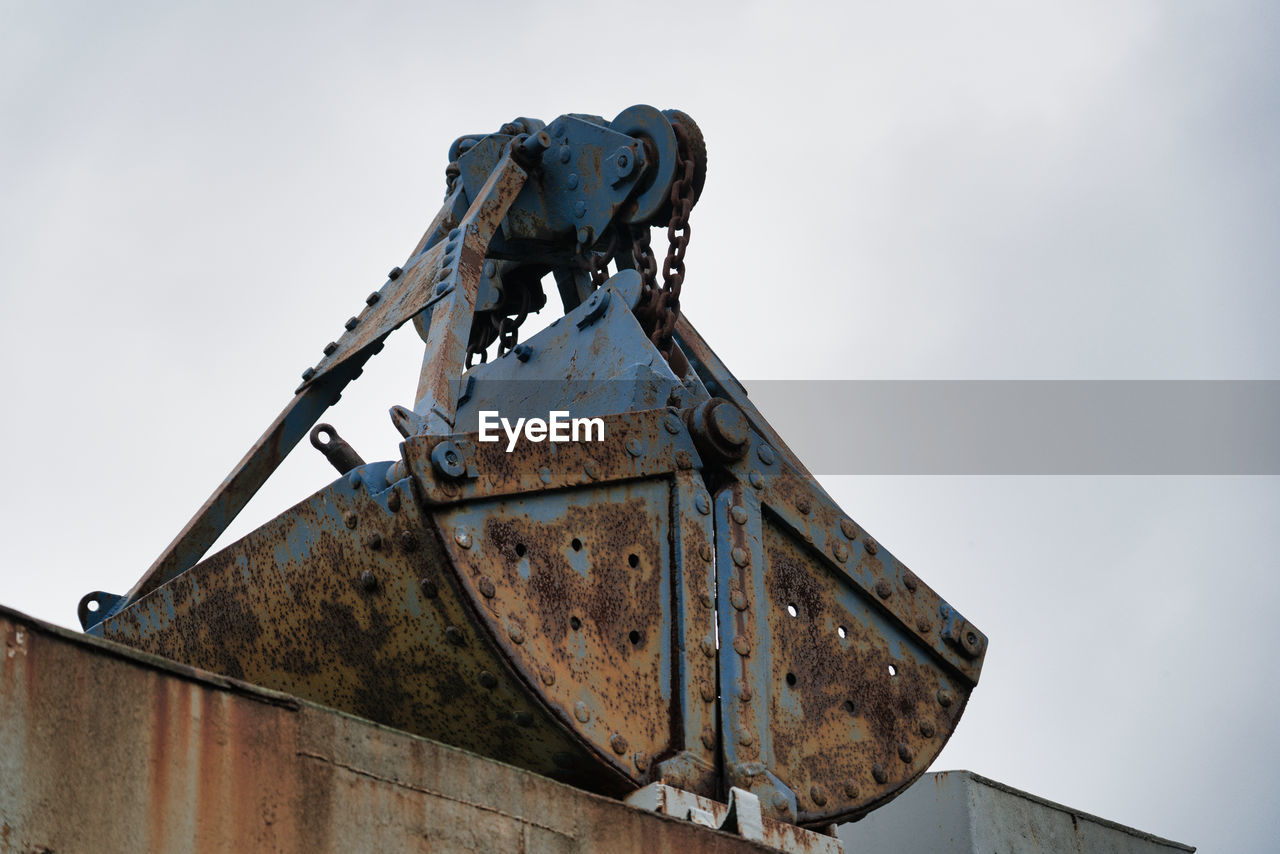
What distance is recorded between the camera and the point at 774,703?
4.85m

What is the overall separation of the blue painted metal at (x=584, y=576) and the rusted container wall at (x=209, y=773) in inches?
38.7

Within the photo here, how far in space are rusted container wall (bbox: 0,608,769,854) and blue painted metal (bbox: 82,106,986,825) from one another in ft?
3.23

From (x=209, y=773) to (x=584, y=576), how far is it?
1779mm

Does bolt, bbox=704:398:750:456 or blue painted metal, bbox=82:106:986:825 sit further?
bolt, bbox=704:398:750:456

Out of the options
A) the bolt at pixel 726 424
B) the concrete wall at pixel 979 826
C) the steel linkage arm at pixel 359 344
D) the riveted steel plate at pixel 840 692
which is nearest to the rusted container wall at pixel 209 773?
the riveted steel plate at pixel 840 692

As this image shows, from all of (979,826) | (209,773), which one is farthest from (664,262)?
(209,773)

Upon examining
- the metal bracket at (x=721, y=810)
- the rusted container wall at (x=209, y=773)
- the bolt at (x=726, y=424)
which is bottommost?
the rusted container wall at (x=209, y=773)

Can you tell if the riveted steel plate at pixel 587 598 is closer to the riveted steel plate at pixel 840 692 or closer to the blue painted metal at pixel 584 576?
the blue painted metal at pixel 584 576

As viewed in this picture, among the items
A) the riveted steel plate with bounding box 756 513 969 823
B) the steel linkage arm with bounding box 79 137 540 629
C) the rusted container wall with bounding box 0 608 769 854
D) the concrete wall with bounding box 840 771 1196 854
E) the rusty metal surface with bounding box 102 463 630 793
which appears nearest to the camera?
the rusted container wall with bounding box 0 608 769 854

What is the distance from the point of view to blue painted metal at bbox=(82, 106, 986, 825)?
4.32 metres

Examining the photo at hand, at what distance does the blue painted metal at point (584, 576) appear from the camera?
170 inches

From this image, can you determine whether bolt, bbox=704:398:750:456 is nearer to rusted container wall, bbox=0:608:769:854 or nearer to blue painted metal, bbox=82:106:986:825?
blue painted metal, bbox=82:106:986:825

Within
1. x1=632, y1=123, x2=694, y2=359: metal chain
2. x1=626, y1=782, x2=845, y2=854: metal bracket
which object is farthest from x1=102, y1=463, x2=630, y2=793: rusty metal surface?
x1=632, y1=123, x2=694, y2=359: metal chain

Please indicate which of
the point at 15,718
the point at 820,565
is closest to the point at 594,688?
the point at 820,565
